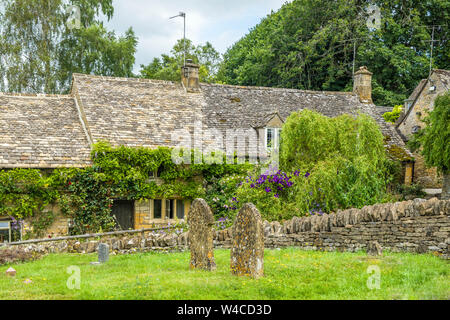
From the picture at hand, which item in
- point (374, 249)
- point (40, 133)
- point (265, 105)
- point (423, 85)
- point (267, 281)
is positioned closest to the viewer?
point (267, 281)

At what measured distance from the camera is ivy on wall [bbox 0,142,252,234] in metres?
17.7

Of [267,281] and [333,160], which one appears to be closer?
[267,281]

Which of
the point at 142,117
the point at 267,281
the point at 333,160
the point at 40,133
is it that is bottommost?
the point at 267,281

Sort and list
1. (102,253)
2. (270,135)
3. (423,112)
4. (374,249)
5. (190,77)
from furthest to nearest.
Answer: (423,112)
(190,77)
(270,135)
(102,253)
(374,249)

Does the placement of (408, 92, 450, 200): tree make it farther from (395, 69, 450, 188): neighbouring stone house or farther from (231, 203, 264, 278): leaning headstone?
(231, 203, 264, 278): leaning headstone

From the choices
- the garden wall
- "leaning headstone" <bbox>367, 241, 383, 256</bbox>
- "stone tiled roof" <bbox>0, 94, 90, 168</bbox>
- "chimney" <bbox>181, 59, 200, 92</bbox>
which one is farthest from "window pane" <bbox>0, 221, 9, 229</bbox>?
"leaning headstone" <bbox>367, 241, 383, 256</bbox>

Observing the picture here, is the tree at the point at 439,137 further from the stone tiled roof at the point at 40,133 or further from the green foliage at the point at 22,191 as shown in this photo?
the green foliage at the point at 22,191

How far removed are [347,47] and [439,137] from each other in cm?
1978

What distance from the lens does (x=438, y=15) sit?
39.5 metres

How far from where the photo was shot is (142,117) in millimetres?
22328

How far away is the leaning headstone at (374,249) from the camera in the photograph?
1038 centimetres
